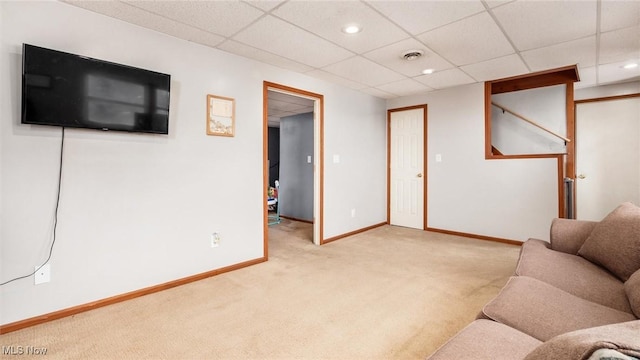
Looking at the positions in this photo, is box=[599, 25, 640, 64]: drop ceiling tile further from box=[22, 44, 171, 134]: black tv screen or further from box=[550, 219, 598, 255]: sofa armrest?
box=[22, 44, 171, 134]: black tv screen

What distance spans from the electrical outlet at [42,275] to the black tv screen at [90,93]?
102cm

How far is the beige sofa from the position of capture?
61cm

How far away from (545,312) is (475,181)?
351 centimetres

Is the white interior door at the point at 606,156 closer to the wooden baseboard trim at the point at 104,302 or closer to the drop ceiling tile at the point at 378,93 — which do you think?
the drop ceiling tile at the point at 378,93

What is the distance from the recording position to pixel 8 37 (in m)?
1.95

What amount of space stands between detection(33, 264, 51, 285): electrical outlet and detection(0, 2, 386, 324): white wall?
33mm

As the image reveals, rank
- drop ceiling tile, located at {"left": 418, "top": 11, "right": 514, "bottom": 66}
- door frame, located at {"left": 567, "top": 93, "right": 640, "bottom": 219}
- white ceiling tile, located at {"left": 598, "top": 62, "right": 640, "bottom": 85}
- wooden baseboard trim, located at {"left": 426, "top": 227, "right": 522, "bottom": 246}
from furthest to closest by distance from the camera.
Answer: wooden baseboard trim, located at {"left": 426, "top": 227, "right": 522, "bottom": 246}
door frame, located at {"left": 567, "top": 93, "right": 640, "bottom": 219}
white ceiling tile, located at {"left": 598, "top": 62, "right": 640, "bottom": 85}
drop ceiling tile, located at {"left": 418, "top": 11, "right": 514, "bottom": 66}

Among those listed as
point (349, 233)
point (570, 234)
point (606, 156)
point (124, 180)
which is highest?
point (606, 156)

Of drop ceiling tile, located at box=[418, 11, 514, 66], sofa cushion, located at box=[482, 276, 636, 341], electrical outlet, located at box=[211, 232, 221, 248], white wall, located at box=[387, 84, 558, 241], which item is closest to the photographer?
sofa cushion, located at box=[482, 276, 636, 341]

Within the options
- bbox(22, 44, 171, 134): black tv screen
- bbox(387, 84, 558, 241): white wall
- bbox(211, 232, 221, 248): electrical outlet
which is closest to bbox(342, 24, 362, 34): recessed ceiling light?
bbox(22, 44, 171, 134): black tv screen

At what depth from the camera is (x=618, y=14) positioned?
7.57 feet

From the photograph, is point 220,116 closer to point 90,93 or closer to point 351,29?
point 90,93

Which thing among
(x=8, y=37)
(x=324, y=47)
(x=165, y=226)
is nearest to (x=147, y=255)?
(x=165, y=226)

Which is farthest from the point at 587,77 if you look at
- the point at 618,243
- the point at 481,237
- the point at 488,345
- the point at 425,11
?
the point at 488,345
